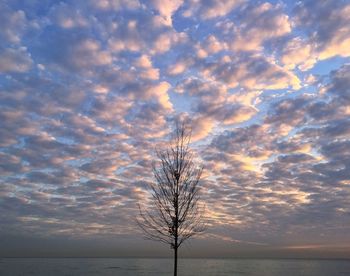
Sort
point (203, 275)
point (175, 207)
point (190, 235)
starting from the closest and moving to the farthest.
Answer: point (175, 207)
point (190, 235)
point (203, 275)

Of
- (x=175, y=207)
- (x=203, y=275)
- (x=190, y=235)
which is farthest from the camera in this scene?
(x=203, y=275)

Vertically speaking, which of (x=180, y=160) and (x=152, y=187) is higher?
(x=180, y=160)

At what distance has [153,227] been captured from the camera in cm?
1369

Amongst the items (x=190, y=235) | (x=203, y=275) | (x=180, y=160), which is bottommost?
(x=190, y=235)

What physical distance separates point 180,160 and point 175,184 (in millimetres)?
925

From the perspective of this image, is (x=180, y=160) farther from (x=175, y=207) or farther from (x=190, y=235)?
(x=190, y=235)

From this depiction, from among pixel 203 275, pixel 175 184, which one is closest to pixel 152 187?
pixel 175 184

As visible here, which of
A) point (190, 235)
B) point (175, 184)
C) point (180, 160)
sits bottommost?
point (190, 235)

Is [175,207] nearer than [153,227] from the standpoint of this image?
Yes

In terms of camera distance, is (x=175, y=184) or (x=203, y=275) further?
(x=203, y=275)

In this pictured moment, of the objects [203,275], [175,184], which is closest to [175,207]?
[175,184]

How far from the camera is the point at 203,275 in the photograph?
95125 millimetres

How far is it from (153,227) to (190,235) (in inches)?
53.8

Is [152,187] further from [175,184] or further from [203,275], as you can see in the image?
[203,275]
